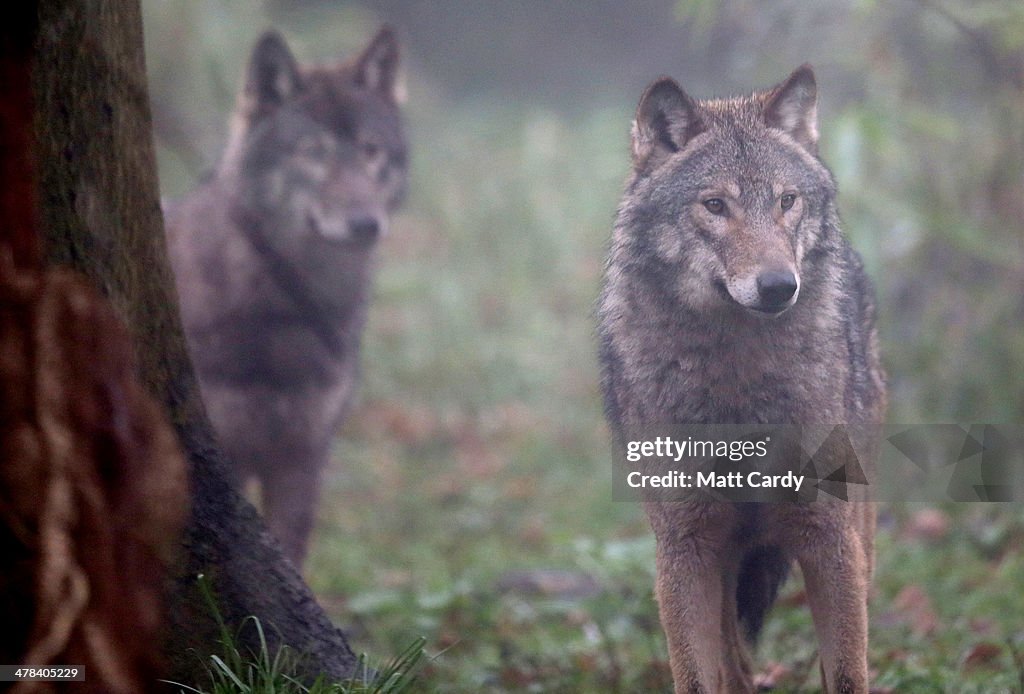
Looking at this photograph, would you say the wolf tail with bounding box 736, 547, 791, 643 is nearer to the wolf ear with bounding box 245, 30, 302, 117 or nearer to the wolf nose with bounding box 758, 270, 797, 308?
the wolf nose with bounding box 758, 270, 797, 308

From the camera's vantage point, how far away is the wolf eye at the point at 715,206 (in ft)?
10.9

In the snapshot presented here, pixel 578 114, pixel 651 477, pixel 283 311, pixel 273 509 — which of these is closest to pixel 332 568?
pixel 273 509

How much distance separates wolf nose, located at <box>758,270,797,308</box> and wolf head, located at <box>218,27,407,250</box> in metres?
3.23

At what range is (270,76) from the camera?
6.18m

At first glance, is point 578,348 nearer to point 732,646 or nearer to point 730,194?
point 732,646

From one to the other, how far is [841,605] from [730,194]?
1.22 metres

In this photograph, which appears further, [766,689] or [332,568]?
[332,568]

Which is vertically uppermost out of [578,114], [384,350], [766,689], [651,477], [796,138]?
[578,114]

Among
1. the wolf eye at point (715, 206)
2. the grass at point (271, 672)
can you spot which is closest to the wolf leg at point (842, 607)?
the wolf eye at point (715, 206)

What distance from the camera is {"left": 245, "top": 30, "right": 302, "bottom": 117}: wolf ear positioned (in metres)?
6.12

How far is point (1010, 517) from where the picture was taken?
6.31m

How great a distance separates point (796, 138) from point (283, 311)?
321 centimetres

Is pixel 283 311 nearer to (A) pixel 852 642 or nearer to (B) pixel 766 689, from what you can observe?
(B) pixel 766 689

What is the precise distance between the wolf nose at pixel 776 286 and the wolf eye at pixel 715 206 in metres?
0.27
